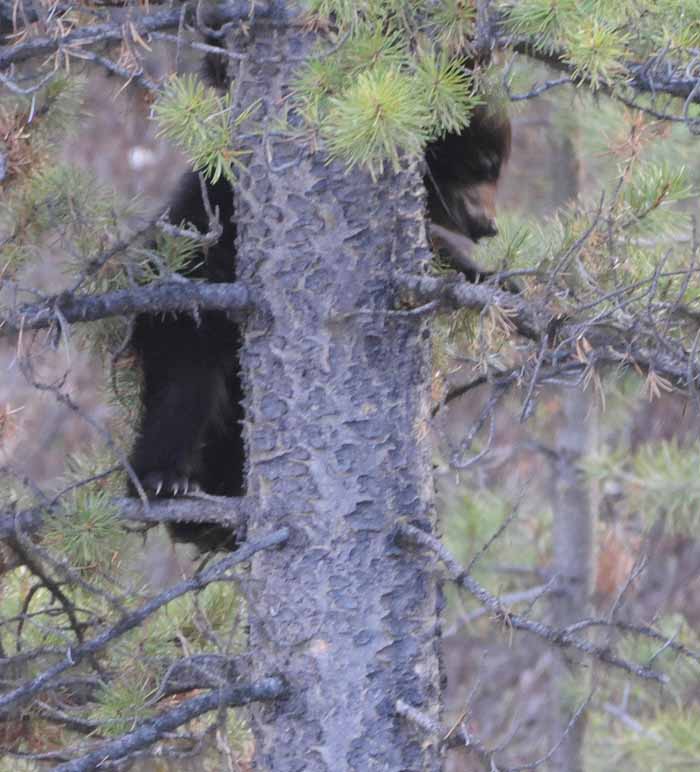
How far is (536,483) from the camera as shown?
8.69 metres

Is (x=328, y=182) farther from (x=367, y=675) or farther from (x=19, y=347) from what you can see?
(x=367, y=675)

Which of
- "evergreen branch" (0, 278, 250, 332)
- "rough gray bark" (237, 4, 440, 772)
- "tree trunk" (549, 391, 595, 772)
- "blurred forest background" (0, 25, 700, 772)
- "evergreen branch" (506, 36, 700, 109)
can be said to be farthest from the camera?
"tree trunk" (549, 391, 595, 772)

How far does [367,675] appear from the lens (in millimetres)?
2609

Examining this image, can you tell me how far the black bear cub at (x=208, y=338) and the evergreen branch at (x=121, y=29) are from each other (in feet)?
2.17

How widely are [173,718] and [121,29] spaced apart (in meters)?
1.20

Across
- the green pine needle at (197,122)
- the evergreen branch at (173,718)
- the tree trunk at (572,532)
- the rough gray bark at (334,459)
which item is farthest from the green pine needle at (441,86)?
the tree trunk at (572,532)

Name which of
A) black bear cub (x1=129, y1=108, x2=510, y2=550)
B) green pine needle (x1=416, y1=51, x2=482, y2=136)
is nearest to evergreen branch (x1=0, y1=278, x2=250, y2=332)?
black bear cub (x1=129, y1=108, x2=510, y2=550)

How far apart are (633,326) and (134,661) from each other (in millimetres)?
1120

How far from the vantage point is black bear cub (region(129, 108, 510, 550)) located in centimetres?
322

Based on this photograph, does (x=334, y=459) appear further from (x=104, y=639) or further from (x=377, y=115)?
(x=377, y=115)

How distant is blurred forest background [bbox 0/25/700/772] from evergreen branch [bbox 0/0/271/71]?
249 mm

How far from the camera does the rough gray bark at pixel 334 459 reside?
262cm

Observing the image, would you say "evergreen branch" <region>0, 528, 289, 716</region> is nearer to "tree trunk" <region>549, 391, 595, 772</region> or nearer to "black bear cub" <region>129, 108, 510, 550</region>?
"black bear cub" <region>129, 108, 510, 550</region>

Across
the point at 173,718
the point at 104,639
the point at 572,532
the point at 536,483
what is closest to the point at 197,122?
the point at 104,639
